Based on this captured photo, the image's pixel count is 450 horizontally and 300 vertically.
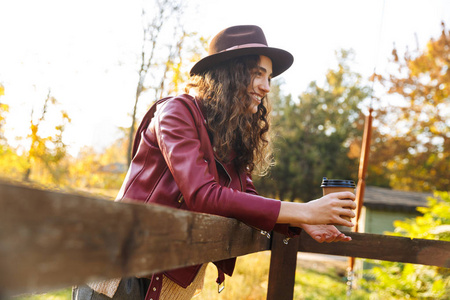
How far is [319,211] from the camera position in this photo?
1369mm

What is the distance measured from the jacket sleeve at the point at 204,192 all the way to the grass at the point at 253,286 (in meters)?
1.13

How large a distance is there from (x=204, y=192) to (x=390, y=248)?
1268 millimetres

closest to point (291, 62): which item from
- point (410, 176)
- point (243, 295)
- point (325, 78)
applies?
point (243, 295)

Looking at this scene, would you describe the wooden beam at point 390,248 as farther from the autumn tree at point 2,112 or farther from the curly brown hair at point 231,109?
the autumn tree at point 2,112

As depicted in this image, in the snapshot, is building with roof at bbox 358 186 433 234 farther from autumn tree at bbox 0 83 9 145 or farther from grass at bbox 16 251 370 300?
autumn tree at bbox 0 83 9 145

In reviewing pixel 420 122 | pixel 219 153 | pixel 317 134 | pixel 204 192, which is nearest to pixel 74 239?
pixel 204 192

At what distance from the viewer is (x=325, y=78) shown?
28.5 m

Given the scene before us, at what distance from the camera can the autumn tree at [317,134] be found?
2509cm

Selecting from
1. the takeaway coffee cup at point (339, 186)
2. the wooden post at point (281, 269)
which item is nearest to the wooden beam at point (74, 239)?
the takeaway coffee cup at point (339, 186)

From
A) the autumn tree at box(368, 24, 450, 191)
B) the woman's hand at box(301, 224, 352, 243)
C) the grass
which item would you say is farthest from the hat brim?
the autumn tree at box(368, 24, 450, 191)

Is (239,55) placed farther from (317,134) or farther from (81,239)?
(317,134)

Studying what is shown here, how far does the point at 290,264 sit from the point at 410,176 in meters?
20.1

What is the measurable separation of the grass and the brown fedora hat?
1377 millimetres

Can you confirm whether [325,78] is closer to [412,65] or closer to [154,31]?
[412,65]
